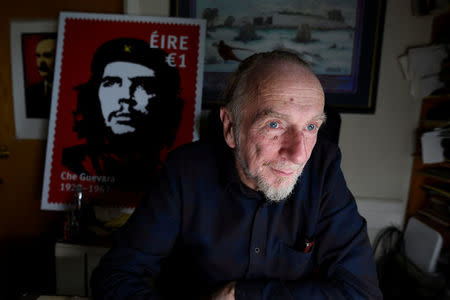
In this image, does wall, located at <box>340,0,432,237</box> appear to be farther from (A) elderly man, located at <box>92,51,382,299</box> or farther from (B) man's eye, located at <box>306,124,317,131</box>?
(B) man's eye, located at <box>306,124,317,131</box>

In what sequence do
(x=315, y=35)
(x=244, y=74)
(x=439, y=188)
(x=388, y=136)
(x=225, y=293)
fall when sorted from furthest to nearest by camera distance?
(x=388, y=136) < (x=315, y=35) < (x=439, y=188) < (x=244, y=74) < (x=225, y=293)

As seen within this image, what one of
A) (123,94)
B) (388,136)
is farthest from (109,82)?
(388,136)

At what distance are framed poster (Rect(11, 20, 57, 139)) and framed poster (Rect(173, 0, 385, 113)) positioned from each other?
96 centimetres

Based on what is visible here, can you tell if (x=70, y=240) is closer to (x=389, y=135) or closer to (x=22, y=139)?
(x=22, y=139)

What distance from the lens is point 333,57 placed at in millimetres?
1753

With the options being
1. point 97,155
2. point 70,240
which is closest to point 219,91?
point 97,155

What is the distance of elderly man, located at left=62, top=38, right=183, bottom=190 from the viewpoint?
1673 millimetres

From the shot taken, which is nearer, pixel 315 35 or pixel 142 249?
pixel 142 249

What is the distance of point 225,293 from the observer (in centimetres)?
72

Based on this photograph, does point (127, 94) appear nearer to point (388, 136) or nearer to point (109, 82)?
point (109, 82)

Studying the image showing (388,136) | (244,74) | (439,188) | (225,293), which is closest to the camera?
(225,293)

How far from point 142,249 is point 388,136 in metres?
1.75

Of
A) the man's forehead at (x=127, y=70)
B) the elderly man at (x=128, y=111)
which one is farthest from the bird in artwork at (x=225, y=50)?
the man's forehead at (x=127, y=70)

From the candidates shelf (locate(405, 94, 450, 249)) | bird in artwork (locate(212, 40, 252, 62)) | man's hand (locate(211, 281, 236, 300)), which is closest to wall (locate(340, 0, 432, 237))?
shelf (locate(405, 94, 450, 249))
